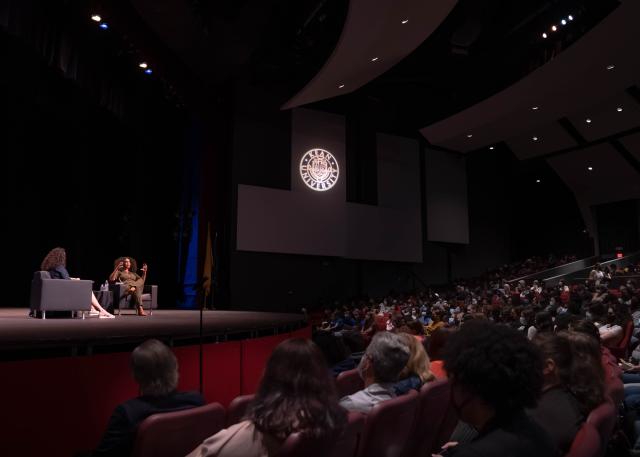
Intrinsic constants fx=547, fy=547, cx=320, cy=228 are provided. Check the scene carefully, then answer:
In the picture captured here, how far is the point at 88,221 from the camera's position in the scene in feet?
42.0

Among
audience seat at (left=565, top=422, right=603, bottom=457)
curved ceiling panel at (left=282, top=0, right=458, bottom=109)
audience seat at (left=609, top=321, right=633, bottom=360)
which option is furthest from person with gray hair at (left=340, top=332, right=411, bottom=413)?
curved ceiling panel at (left=282, top=0, right=458, bottom=109)

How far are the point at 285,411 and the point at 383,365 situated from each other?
32.8 inches

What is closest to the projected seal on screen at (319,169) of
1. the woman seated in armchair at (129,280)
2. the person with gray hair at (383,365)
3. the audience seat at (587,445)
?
the woman seated in armchair at (129,280)

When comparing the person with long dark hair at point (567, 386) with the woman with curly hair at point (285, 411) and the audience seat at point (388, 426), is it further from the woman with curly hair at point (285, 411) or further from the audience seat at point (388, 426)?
the woman with curly hair at point (285, 411)

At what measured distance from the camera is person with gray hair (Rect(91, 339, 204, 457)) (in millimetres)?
1834

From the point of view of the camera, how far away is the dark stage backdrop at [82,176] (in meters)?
10.9

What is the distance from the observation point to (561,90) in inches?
526

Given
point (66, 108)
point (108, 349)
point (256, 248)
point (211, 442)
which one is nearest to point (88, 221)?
point (66, 108)

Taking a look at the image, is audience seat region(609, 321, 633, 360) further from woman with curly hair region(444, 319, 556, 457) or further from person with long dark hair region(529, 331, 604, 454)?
woman with curly hair region(444, 319, 556, 457)

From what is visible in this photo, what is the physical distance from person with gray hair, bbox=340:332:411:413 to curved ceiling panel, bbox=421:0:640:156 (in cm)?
970

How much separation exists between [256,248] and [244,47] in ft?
15.4

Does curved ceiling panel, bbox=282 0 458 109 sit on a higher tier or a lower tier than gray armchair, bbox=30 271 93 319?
higher

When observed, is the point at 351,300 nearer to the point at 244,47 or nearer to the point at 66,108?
the point at 244,47

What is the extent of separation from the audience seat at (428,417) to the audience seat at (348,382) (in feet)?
1.60
